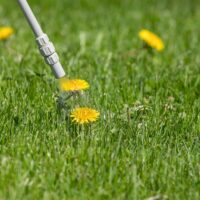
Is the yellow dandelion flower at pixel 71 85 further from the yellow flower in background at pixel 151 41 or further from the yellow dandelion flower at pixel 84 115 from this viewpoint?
the yellow flower in background at pixel 151 41

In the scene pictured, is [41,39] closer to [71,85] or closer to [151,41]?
[71,85]

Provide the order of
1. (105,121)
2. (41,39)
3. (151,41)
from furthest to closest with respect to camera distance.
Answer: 1. (151,41)
2. (105,121)
3. (41,39)

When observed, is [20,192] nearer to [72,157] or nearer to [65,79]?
[72,157]

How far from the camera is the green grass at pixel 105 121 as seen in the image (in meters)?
2.12

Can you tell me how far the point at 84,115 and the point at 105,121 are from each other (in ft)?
0.52

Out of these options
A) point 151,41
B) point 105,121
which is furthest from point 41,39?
point 151,41

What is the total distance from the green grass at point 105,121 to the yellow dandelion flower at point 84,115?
0.05 metres

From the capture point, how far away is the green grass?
2.12 meters

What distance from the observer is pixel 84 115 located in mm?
2457

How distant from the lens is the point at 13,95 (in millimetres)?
2803

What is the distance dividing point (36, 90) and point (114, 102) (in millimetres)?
377

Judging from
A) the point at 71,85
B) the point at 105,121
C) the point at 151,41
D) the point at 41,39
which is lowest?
the point at 105,121

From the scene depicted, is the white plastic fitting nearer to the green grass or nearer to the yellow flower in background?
the green grass

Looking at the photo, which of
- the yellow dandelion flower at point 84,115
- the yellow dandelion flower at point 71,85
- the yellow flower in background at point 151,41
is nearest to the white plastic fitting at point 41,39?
the yellow dandelion flower at point 71,85
